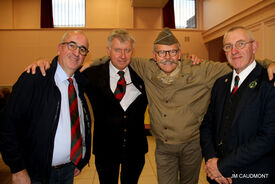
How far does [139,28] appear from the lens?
8695 mm

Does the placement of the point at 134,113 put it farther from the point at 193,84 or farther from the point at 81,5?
the point at 81,5

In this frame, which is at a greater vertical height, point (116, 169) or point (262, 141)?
point (262, 141)

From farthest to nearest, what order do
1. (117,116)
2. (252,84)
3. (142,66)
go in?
(142,66), (117,116), (252,84)

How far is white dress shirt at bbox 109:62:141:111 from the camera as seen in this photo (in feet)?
6.50

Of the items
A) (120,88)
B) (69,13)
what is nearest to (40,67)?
(120,88)

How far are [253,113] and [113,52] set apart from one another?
1.39 metres

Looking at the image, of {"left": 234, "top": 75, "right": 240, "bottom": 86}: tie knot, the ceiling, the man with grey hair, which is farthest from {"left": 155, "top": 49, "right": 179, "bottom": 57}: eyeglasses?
the ceiling

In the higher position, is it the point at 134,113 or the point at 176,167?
the point at 134,113

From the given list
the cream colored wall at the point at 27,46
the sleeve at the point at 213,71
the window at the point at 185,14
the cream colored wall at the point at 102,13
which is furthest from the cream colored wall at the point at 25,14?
the sleeve at the point at 213,71

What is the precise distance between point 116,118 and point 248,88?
3.98ft

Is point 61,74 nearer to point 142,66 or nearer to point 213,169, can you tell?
point 142,66

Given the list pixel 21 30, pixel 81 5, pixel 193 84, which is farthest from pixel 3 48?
pixel 193 84

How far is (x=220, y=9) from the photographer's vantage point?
775 centimetres

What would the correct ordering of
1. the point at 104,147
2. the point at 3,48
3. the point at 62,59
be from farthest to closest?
the point at 3,48
the point at 104,147
the point at 62,59
